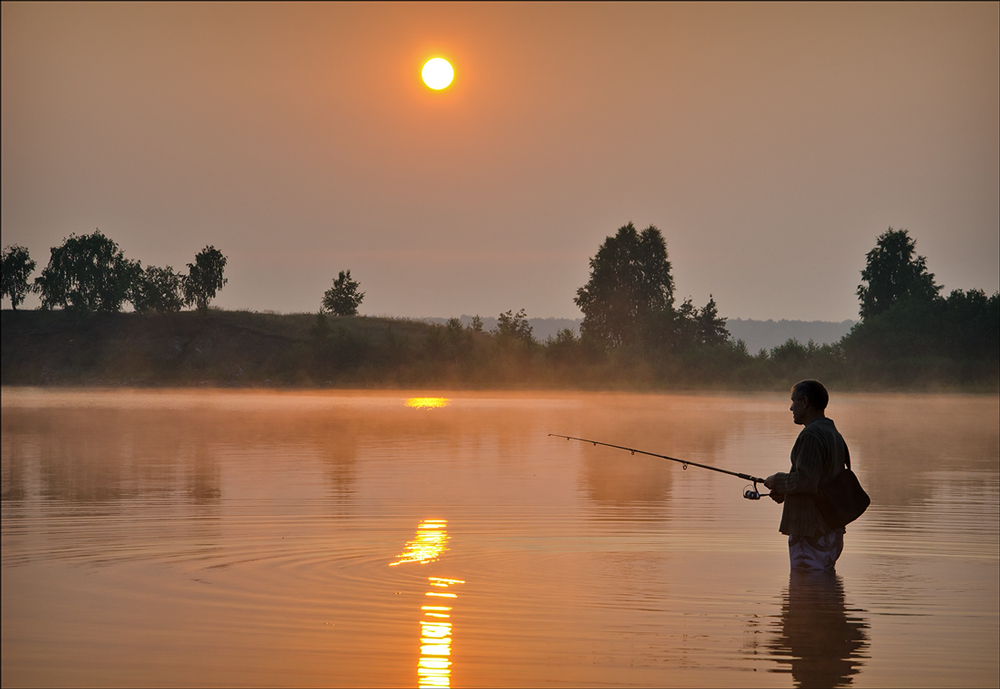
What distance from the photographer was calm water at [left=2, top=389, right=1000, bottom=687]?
5852 mm

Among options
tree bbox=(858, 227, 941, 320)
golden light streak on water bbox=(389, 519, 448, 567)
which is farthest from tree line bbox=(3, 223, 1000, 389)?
golden light streak on water bbox=(389, 519, 448, 567)

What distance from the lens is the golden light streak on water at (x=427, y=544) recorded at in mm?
8758

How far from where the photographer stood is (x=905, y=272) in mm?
70812

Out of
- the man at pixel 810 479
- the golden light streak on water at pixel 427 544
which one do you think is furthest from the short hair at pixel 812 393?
the golden light streak on water at pixel 427 544

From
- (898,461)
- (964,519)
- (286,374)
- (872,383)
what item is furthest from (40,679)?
(286,374)

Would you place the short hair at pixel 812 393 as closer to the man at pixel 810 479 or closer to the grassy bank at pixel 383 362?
the man at pixel 810 479

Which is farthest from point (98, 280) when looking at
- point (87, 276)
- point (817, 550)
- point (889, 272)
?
point (817, 550)

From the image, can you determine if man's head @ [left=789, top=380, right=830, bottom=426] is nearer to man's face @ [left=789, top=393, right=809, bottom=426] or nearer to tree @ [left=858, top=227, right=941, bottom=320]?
man's face @ [left=789, top=393, right=809, bottom=426]

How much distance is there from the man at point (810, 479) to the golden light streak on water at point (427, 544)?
9.22ft

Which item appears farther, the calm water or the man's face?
the man's face

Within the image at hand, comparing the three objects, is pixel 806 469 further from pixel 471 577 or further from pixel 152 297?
pixel 152 297

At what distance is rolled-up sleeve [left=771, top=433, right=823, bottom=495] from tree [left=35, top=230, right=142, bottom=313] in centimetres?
7514

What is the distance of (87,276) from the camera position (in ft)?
267

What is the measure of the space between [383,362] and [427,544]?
5702 cm
